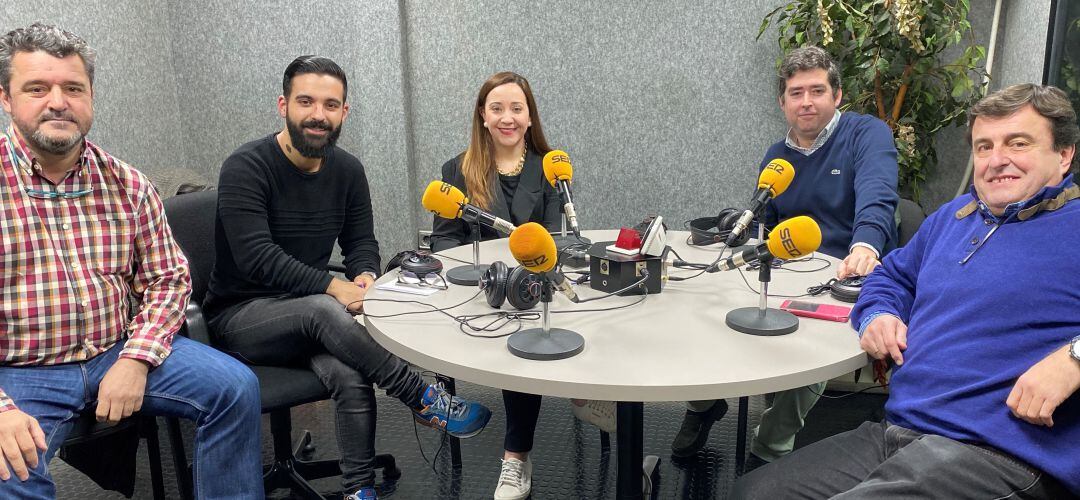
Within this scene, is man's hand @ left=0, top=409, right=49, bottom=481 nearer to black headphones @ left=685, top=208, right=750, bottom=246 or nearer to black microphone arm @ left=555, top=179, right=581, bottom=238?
black microphone arm @ left=555, top=179, right=581, bottom=238

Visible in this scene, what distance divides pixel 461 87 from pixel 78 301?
231 cm

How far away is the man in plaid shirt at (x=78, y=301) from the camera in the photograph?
168cm

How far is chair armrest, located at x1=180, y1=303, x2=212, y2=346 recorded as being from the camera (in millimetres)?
1934

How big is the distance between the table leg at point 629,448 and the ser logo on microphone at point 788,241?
17.8 inches

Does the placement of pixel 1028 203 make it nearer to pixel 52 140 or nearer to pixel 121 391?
pixel 121 391

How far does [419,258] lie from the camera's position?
6.60 ft

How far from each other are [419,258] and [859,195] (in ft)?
4.36

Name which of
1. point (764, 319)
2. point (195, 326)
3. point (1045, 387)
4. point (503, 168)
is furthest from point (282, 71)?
point (1045, 387)

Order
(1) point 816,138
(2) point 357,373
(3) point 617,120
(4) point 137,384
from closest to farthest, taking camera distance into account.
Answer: (4) point 137,384 < (2) point 357,373 < (1) point 816,138 < (3) point 617,120

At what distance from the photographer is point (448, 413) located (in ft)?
6.54

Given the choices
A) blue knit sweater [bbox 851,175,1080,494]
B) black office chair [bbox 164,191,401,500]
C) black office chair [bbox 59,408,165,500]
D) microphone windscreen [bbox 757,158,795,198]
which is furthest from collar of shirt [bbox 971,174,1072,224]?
black office chair [bbox 59,408,165,500]

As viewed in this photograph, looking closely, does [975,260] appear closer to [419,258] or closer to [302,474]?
[419,258]

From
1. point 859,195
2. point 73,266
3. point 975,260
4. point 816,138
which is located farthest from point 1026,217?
point 73,266

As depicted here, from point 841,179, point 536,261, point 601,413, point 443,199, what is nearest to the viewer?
point 536,261
